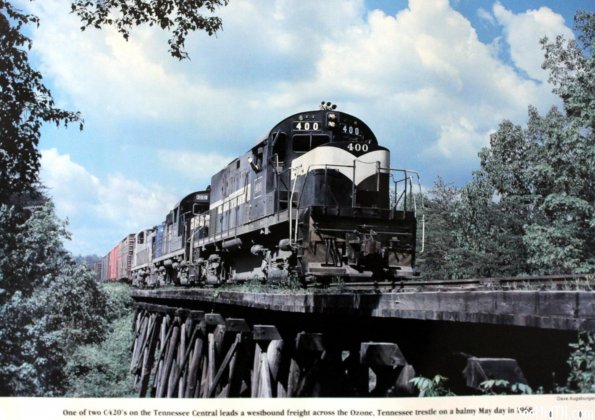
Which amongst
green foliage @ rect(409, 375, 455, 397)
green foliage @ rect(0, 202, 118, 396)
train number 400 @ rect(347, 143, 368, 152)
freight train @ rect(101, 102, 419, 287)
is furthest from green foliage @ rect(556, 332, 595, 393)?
train number 400 @ rect(347, 143, 368, 152)

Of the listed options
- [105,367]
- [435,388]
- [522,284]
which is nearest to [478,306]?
[435,388]

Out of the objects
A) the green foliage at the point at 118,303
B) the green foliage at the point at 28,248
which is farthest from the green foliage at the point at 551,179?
the green foliage at the point at 118,303

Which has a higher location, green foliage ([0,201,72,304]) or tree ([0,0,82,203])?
tree ([0,0,82,203])

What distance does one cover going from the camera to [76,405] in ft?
10.8

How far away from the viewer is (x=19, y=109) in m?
3.76

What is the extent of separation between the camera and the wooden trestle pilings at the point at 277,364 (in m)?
2.94

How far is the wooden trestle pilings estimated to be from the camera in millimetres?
2937

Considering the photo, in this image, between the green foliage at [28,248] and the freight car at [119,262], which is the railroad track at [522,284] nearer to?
the green foliage at [28,248]

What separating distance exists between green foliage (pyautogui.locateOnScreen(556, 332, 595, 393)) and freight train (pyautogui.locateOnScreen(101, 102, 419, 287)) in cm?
361

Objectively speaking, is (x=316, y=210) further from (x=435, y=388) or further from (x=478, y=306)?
(x=478, y=306)

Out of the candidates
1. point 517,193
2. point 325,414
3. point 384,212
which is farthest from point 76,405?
point 517,193

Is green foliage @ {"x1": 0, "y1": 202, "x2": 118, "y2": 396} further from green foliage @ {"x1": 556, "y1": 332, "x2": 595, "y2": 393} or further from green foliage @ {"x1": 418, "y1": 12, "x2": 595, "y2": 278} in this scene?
green foliage @ {"x1": 418, "y1": 12, "x2": 595, "y2": 278}

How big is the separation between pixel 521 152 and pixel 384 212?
2567 millimetres

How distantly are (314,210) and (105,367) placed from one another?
412 cm
